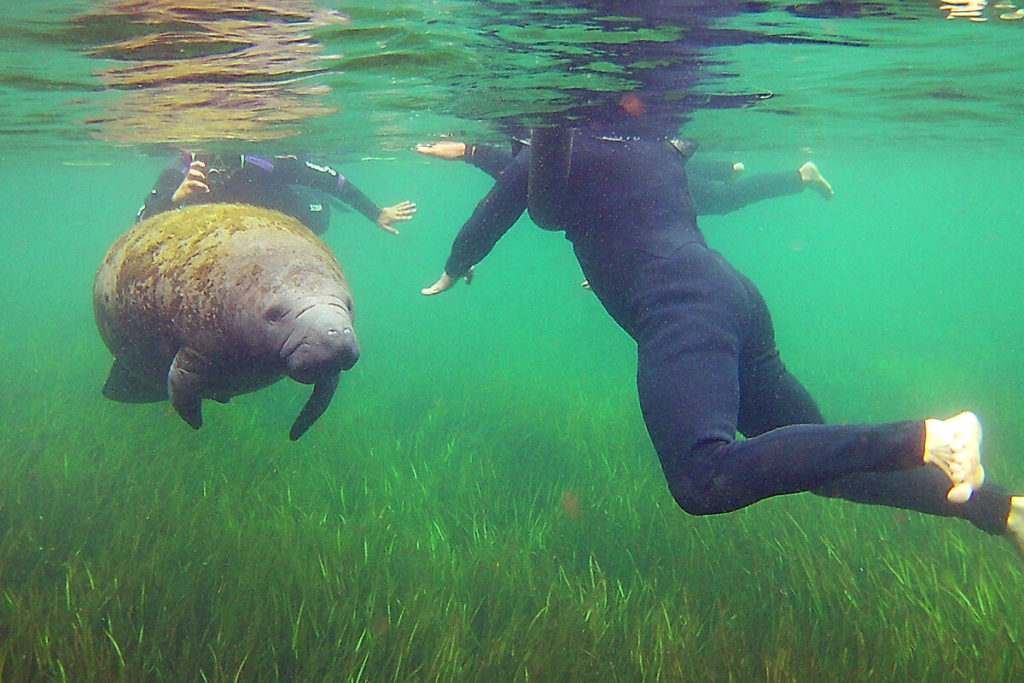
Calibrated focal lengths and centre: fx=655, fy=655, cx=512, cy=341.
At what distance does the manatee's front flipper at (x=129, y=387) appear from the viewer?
6.02 m

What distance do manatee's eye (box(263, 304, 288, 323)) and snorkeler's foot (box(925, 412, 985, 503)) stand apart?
12.6 feet

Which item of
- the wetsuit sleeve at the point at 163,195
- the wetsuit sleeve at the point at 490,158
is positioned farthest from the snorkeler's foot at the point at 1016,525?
the wetsuit sleeve at the point at 163,195

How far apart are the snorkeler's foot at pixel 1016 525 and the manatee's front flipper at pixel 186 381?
5247mm

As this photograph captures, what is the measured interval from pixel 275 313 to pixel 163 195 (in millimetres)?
4217

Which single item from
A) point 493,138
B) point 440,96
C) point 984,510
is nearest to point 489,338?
point 493,138

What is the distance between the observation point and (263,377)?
5.03 metres

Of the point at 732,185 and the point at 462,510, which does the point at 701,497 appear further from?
the point at 732,185

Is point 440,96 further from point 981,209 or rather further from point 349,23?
point 981,209

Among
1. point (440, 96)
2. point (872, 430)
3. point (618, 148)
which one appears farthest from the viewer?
point (440, 96)

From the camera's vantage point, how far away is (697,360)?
10.9 ft

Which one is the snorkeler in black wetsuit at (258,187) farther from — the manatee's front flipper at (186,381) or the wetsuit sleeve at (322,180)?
the manatee's front flipper at (186,381)

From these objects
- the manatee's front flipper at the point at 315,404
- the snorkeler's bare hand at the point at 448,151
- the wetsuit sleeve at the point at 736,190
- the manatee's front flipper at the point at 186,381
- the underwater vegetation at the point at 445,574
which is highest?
the snorkeler's bare hand at the point at 448,151

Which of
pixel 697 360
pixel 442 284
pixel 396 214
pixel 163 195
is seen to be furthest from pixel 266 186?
pixel 697 360

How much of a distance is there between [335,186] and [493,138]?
6.27 meters
